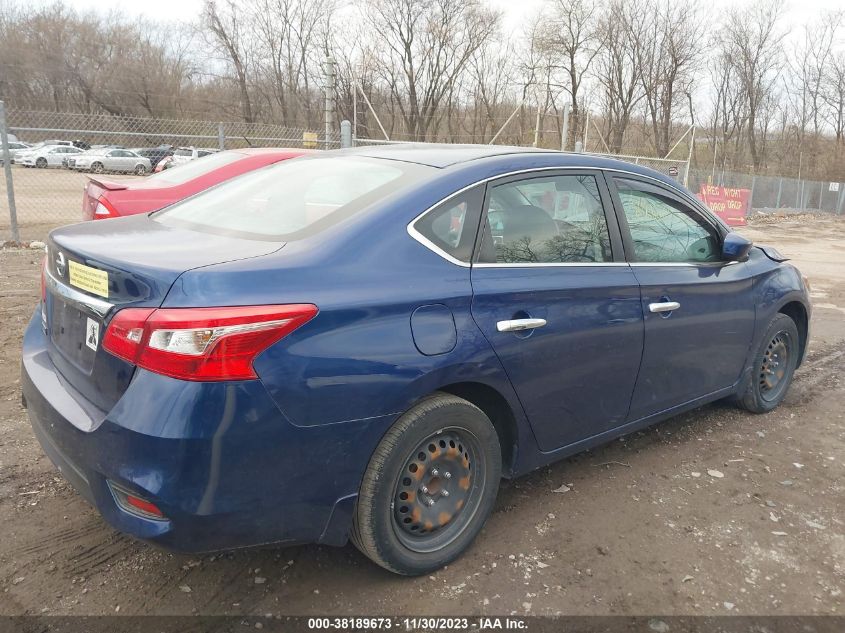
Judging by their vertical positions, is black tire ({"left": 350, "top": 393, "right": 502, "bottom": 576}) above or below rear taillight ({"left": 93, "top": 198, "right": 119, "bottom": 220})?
below

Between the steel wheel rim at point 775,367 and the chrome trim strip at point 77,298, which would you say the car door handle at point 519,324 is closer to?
the chrome trim strip at point 77,298

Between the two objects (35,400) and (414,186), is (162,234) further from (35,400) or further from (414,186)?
(414,186)

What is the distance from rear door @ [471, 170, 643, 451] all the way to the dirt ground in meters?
0.43

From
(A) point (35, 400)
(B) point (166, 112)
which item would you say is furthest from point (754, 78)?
(A) point (35, 400)

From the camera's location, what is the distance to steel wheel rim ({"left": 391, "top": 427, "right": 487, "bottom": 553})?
2.46 meters

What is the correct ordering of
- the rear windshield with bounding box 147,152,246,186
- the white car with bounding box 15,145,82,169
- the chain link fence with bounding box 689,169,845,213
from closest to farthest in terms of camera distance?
A: the rear windshield with bounding box 147,152,246,186 → the chain link fence with bounding box 689,169,845,213 → the white car with bounding box 15,145,82,169

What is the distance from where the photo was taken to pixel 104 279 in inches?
84.9

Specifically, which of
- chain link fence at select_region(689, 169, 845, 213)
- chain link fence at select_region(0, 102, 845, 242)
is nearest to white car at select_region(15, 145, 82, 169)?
chain link fence at select_region(0, 102, 845, 242)

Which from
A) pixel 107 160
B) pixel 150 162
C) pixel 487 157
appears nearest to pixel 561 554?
pixel 487 157

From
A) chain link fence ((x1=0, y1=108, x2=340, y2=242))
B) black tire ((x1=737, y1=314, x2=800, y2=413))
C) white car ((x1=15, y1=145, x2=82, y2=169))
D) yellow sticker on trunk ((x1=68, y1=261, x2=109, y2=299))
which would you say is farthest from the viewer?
white car ((x1=15, y1=145, x2=82, y2=169))

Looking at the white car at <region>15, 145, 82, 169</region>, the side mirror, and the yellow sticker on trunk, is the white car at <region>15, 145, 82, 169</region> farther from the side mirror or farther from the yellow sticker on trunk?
the side mirror

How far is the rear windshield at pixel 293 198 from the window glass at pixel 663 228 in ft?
3.87

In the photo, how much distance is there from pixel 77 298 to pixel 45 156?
31887 millimetres

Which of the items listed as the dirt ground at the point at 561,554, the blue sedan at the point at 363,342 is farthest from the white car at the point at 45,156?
the blue sedan at the point at 363,342
